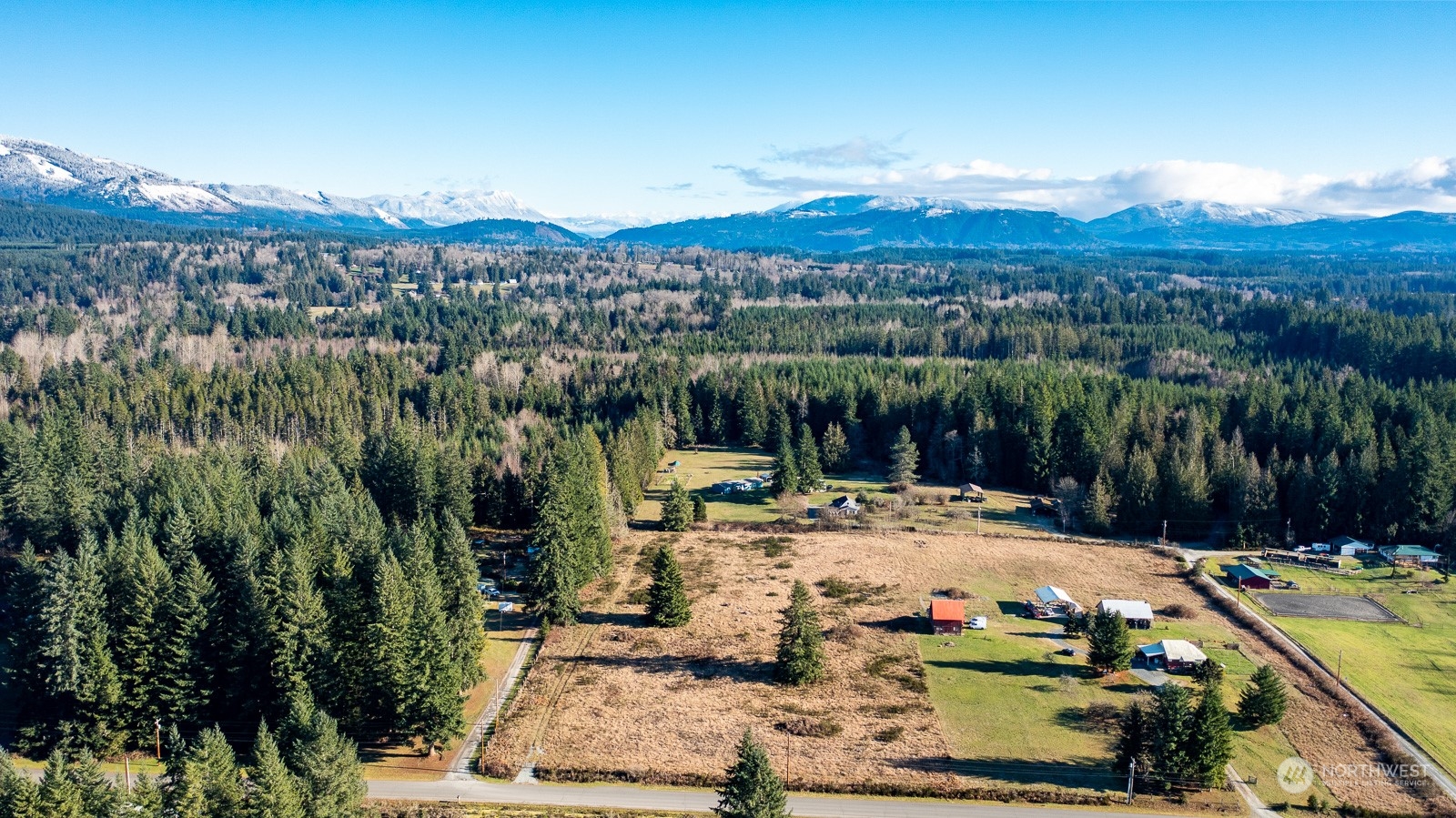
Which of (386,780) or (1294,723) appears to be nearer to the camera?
(386,780)

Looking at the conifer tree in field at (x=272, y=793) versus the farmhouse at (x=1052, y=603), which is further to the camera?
the farmhouse at (x=1052, y=603)

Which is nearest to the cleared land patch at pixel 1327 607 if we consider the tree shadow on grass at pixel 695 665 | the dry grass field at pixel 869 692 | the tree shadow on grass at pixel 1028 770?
the dry grass field at pixel 869 692

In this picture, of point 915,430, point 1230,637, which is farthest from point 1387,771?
point 915,430

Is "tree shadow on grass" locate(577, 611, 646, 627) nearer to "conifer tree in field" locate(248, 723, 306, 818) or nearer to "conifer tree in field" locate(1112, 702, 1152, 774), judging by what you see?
"conifer tree in field" locate(248, 723, 306, 818)

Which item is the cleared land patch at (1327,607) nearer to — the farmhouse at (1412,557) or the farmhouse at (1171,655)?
the farmhouse at (1412,557)

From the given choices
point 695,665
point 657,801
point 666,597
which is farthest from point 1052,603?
point 657,801

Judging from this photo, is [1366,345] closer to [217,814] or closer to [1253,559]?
[1253,559]
